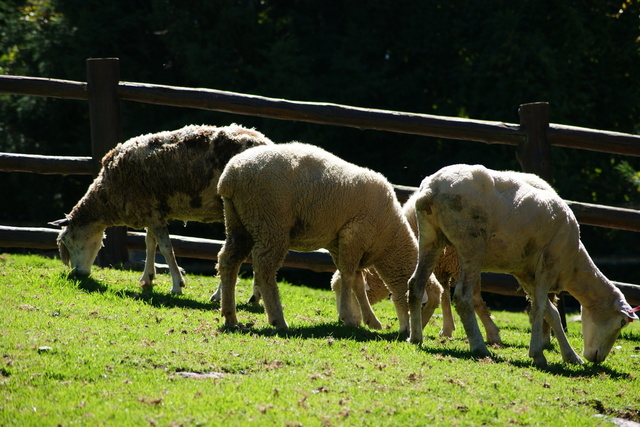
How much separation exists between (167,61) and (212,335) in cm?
1444

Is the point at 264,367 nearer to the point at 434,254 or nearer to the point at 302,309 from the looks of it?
the point at 434,254

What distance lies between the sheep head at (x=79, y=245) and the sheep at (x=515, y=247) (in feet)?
14.4

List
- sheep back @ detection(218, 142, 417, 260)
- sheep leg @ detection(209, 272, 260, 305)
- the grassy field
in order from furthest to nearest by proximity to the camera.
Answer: sheep leg @ detection(209, 272, 260, 305)
sheep back @ detection(218, 142, 417, 260)
the grassy field

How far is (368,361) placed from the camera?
7.12 meters

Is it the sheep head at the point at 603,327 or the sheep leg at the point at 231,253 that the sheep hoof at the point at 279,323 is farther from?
the sheep head at the point at 603,327

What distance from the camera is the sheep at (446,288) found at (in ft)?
30.5

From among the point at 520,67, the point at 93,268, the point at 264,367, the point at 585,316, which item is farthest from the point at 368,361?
the point at 520,67

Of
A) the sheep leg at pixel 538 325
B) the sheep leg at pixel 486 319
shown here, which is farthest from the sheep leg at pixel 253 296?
the sheep leg at pixel 538 325

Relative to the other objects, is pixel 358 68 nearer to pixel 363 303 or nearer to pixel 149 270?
pixel 149 270

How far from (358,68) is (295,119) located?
8394 millimetres

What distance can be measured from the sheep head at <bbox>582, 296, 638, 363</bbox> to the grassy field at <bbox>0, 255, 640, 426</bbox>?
20 cm

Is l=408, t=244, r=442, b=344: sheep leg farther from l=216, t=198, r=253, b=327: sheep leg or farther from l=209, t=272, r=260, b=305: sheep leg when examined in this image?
l=209, t=272, r=260, b=305: sheep leg

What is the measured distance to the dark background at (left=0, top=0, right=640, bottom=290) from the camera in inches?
733

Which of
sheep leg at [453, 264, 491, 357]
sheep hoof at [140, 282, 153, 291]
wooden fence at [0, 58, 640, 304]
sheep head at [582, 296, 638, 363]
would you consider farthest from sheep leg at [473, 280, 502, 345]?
sheep hoof at [140, 282, 153, 291]
